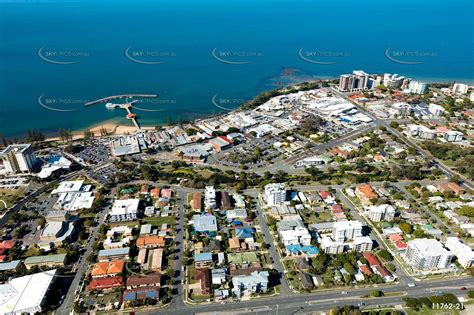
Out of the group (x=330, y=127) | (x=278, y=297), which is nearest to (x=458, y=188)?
(x=330, y=127)

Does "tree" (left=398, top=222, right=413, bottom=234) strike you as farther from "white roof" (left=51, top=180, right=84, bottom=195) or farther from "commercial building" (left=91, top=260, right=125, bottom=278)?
"white roof" (left=51, top=180, right=84, bottom=195)

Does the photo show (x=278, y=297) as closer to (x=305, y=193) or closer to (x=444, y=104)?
(x=305, y=193)

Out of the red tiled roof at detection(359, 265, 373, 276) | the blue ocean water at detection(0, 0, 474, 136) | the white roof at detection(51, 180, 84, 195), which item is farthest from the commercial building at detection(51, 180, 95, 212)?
the red tiled roof at detection(359, 265, 373, 276)

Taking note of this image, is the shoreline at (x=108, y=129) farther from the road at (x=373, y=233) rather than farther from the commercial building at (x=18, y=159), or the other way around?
the road at (x=373, y=233)

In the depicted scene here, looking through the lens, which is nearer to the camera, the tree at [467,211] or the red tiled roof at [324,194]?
the tree at [467,211]

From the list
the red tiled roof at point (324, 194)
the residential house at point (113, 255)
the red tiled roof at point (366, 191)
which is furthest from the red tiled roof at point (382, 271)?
the residential house at point (113, 255)

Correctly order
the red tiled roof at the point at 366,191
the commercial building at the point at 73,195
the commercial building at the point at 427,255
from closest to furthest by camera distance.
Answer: the commercial building at the point at 427,255
the commercial building at the point at 73,195
the red tiled roof at the point at 366,191

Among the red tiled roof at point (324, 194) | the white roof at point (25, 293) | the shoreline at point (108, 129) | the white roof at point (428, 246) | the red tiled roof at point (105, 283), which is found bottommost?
the shoreline at point (108, 129)
